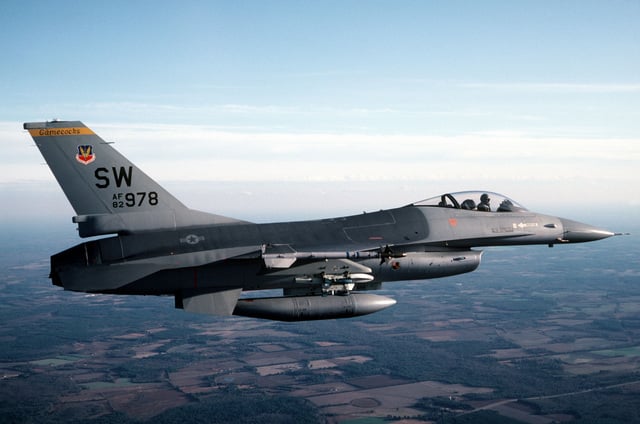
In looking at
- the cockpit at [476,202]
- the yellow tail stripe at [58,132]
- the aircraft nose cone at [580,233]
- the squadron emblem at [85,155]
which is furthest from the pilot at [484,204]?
the yellow tail stripe at [58,132]

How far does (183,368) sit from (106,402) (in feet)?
61.5

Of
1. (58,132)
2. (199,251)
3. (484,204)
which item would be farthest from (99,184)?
(484,204)

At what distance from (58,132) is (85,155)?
1.04 metres

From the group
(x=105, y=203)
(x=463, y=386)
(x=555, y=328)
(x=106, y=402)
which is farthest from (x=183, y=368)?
(x=105, y=203)

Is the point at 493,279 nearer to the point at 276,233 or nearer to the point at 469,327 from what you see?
the point at 469,327

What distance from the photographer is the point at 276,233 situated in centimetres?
1959

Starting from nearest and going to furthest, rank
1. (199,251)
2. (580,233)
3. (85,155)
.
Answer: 1. (199,251)
2. (85,155)
3. (580,233)

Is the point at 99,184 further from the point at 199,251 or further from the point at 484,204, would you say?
the point at 484,204

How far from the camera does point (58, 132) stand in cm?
1867

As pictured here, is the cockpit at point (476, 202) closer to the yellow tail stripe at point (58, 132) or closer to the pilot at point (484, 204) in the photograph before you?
the pilot at point (484, 204)

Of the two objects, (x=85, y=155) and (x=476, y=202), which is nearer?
(x=85, y=155)

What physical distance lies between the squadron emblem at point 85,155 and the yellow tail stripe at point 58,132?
447 mm

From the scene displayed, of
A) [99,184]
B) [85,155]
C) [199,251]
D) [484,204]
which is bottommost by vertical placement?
[199,251]

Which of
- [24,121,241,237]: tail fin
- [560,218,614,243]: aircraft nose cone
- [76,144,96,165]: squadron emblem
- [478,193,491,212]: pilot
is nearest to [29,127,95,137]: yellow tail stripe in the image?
[24,121,241,237]: tail fin
